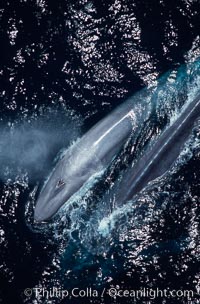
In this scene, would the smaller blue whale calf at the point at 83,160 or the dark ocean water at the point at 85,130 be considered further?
the smaller blue whale calf at the point at 83,160

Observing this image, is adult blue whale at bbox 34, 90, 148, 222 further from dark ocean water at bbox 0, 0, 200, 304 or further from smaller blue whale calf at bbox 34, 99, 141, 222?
dark ocean water at bbox 0, 0, 200, 304

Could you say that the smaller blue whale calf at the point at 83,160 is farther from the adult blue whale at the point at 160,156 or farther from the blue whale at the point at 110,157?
the adult blue whale at the point at 160,156

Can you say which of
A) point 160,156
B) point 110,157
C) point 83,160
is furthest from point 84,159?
point 160,156

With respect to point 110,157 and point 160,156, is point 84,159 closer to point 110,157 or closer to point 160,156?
point 110,157

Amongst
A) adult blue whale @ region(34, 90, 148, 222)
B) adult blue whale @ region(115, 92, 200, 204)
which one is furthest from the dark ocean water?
adult blue whale @ region(34, 90, 148, 222)

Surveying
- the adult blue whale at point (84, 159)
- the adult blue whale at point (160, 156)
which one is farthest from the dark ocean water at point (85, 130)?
the adult blue whale at point (84, 159)
